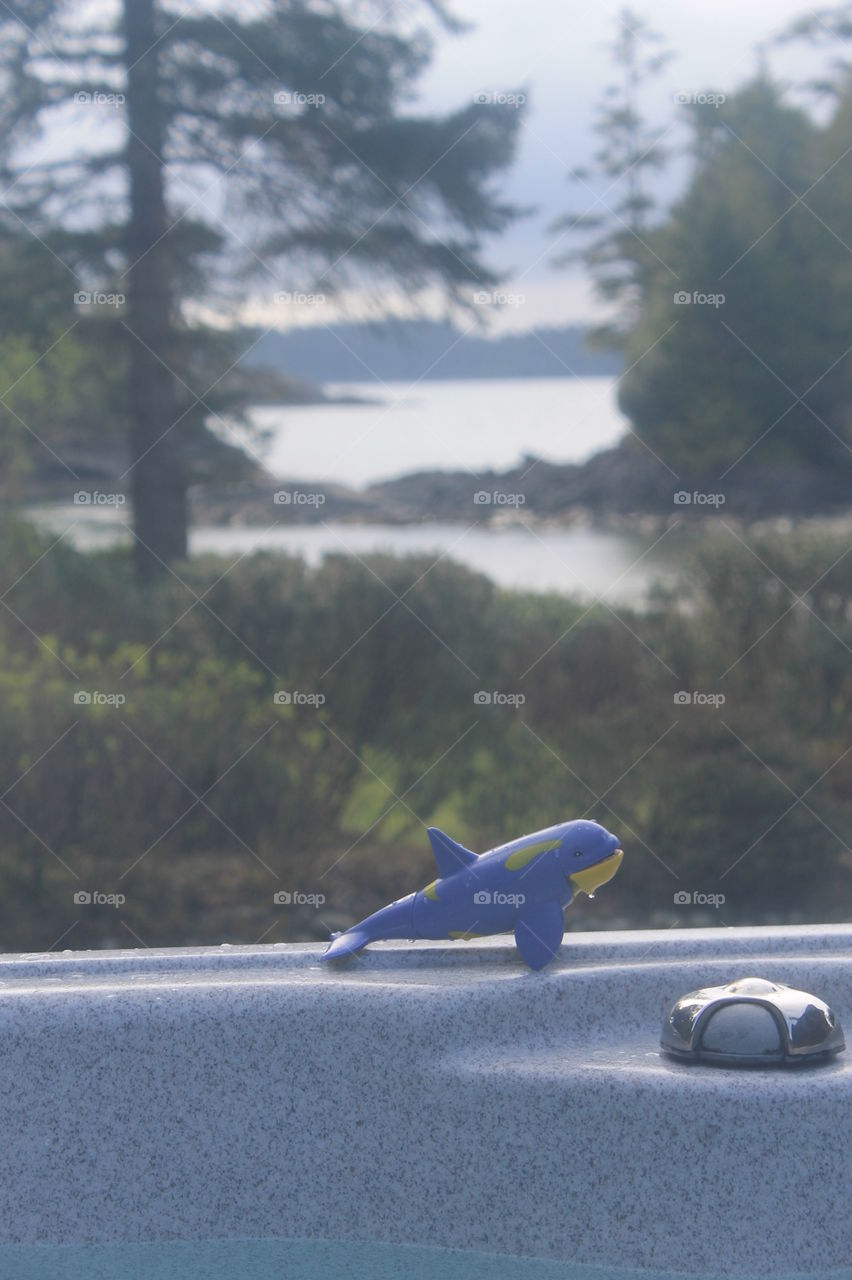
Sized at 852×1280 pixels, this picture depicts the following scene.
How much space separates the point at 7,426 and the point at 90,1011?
509 centimetres

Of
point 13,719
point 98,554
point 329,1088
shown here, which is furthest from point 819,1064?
point 98,554

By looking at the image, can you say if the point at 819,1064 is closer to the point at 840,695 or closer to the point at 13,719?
the point at 13,719

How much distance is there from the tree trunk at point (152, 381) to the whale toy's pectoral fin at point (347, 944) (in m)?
4.33

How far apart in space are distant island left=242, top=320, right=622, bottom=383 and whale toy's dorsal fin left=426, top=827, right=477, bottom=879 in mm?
3676

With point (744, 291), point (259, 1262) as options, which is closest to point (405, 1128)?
point (259, 1262)

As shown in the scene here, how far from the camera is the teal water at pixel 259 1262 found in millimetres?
1933

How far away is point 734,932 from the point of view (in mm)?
2354

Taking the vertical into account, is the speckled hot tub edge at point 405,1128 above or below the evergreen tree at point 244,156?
below

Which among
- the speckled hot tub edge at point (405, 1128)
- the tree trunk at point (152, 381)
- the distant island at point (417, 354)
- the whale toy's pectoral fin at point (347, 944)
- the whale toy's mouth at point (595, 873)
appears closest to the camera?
the speckled hot tub edge at point (405, 1128)

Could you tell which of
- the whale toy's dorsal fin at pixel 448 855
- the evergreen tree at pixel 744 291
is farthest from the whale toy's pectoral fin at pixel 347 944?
the evergreen tree at pixel 744 291

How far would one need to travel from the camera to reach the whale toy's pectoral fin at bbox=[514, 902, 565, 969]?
213cm

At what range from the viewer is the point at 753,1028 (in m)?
1.96

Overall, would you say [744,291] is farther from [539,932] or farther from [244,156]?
[539,932]

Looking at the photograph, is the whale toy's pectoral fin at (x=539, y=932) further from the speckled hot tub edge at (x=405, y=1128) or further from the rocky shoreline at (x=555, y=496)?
the rocky shoreline at (x=555, y=496)
